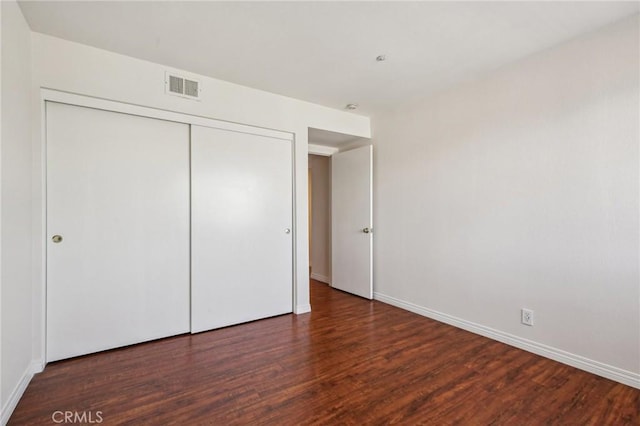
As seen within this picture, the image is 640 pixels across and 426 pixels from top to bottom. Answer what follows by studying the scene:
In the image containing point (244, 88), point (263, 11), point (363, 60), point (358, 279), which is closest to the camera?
point (263, 11)

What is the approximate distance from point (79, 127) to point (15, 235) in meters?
0.96

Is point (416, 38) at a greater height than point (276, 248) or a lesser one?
greater

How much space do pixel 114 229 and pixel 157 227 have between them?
0.31 metres

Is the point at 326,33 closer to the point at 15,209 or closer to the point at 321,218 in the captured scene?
the point at 15,209

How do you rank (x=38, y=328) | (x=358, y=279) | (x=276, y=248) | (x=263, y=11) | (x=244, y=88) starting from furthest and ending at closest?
(x=358, y=279)
(x=276, y=248)
(x=244, y=88)
(x=38, y=328)
(x=263, y=11)

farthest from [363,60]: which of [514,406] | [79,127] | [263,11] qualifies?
[514,406]

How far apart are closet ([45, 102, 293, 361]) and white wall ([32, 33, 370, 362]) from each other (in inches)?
3.8

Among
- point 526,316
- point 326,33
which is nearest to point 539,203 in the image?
point 526,316

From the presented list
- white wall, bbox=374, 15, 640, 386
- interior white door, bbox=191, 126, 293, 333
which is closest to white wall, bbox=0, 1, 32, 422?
interior white door, bbox=191, 126, 293, 333

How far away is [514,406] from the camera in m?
1.75

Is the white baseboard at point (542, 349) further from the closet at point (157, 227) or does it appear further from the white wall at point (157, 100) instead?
the closet at point (157, 227)

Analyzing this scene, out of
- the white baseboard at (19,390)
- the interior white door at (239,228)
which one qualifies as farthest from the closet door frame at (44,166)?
the interior white door at (239,228)

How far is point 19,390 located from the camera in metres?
1.81

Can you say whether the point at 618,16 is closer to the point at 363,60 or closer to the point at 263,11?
the point at 363,60
